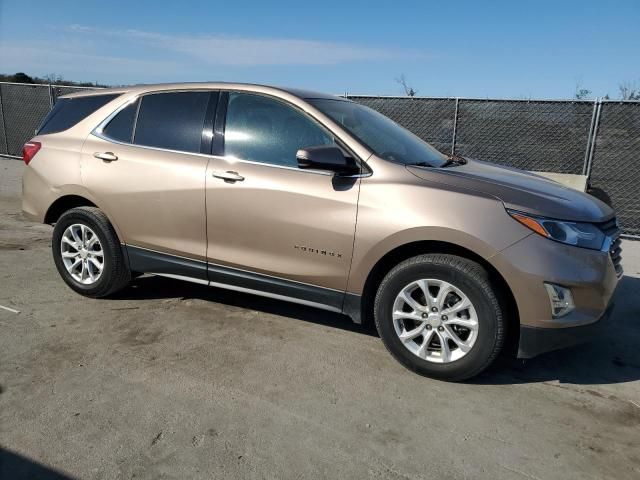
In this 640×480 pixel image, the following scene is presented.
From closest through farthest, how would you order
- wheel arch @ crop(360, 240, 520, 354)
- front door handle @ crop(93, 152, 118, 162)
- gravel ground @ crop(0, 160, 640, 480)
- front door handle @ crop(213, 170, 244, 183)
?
gravel ground @ crop(0, 160, 640, 480) → wheel arch @ crop(360, 240, 520, 354) → front door handle @ crop(213, 170, 244, 183) → front door handle @ crop(93, 152, 118, 162)

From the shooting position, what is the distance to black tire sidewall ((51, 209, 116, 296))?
4324 millimetres

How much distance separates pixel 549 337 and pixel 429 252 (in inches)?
34.0

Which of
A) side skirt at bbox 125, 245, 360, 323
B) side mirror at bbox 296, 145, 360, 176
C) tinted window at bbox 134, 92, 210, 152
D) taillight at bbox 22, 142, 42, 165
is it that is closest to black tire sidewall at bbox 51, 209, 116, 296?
side skirt at bbox 125, 245, 360, 323

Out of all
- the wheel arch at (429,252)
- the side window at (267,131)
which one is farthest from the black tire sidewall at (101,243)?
the wheel arch at (429,252)

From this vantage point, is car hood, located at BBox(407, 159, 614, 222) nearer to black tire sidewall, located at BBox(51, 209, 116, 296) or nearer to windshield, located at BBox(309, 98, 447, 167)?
windshield, located at BBox(309, 98, 447, 167)

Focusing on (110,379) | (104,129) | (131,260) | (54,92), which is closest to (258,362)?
(110,379)

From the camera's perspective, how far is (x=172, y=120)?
4.16m

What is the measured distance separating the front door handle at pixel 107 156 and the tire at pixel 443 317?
2.44m

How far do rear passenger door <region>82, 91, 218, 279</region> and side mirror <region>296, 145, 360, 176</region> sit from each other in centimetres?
93

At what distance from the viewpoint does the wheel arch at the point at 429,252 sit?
3.15 meters

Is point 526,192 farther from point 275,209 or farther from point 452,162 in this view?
point 275,209

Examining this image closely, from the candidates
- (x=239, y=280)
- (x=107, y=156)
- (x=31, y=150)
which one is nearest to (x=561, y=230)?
(x=239, y=280)

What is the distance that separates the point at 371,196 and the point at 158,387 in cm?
176

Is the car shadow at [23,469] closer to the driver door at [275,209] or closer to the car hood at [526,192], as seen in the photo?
the driver door at [275,209]
